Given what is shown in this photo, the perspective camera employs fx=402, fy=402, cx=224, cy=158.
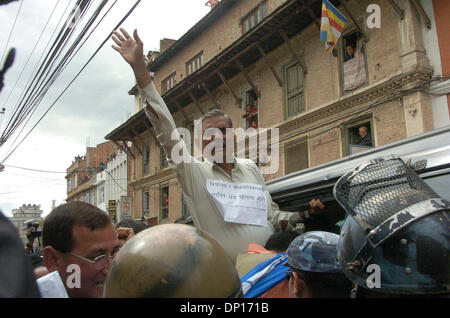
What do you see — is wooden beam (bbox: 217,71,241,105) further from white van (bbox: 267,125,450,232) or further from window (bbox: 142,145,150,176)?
white van (bbox: 267,125,450,232)

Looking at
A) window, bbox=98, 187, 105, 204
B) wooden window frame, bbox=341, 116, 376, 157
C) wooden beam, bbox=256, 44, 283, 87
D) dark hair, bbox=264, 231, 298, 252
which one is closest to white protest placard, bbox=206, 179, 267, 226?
dark hair, bbox=264, 231, 298, 252

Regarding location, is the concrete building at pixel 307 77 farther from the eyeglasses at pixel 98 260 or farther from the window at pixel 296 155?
the eyeglasses at pixel 98 260

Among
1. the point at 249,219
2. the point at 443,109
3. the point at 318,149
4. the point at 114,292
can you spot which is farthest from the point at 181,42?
the point at 114,292

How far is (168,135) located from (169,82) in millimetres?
20075

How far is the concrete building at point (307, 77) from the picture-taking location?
9.67m

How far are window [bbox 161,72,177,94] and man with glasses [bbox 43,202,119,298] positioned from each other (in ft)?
65.3

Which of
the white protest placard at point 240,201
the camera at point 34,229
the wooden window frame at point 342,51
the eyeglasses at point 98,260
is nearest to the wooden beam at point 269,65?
the wooden window frame at point 342,51

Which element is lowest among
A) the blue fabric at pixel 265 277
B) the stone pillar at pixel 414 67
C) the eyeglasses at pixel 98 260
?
the blue fabric at pixel 265 277

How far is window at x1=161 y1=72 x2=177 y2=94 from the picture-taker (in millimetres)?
21422

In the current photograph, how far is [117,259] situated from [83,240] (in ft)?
2.29

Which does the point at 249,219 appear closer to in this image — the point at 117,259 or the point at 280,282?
the point at 280,282

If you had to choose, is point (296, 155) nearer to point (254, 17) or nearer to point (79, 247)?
point (254, 17)

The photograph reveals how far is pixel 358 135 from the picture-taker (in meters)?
11.0

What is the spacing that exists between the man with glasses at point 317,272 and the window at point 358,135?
9.15 meters
